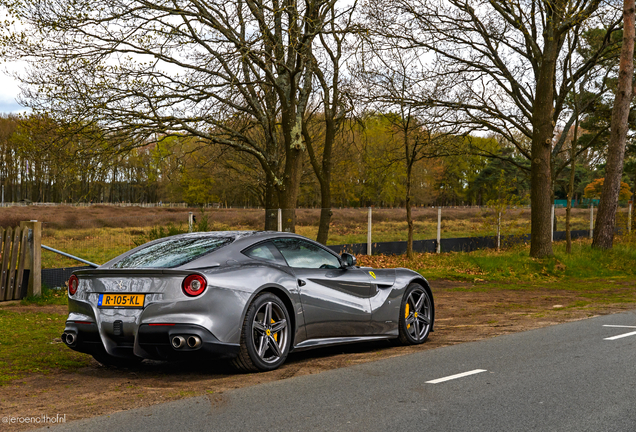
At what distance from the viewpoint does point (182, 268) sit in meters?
5.84

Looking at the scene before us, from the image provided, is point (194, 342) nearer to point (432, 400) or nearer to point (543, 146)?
point (432, 400)

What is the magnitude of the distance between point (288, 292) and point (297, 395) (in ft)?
4.41

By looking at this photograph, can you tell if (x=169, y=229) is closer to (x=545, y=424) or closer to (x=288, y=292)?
(x=288, y=292)

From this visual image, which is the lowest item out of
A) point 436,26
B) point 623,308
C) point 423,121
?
point 623,308

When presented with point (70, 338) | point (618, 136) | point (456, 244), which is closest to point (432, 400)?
point (70, 338)

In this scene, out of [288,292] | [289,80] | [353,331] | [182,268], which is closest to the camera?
[182,268]

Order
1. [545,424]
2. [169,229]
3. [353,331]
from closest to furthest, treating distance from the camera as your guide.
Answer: [545,424] → [353,331] → [169,229]

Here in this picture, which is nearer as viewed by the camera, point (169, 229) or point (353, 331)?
point (353, 331)

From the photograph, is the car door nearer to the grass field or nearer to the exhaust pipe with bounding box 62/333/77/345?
the exhaust pipe with bounding box 62/333/77/345

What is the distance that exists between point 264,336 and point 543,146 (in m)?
15.6

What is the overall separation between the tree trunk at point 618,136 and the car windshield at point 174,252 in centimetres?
1851

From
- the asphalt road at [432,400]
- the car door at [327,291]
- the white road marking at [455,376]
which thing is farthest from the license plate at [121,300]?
the white road marking at [455,376]

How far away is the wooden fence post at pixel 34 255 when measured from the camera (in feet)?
37.6

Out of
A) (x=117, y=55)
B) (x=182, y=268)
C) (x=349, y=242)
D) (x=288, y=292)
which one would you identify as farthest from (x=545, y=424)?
(x=349, y=242)
